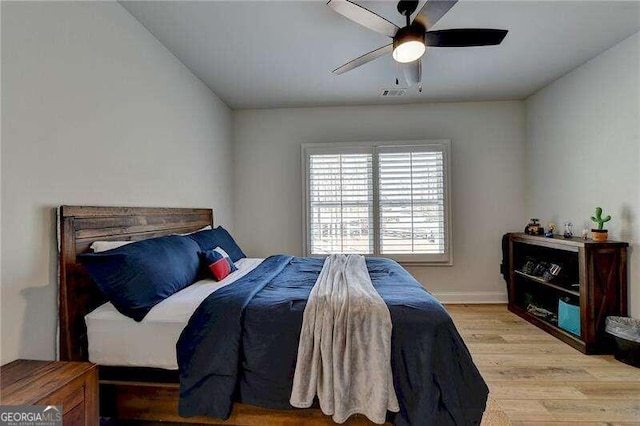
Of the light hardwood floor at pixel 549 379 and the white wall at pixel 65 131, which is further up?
the white wall at pixel 65 131

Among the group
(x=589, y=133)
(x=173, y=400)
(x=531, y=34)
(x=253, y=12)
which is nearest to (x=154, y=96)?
(x=253, y=12)

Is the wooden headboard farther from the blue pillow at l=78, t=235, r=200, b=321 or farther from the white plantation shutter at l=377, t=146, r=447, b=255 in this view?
the white plantation shutter at l=377, t=146, r=447, b=255

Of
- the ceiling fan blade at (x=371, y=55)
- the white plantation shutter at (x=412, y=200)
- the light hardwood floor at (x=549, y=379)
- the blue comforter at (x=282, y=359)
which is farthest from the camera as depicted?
the white plantation shutter at (x=412, y=200)

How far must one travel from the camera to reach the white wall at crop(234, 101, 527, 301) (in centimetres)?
398

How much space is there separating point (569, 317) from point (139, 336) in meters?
3.55

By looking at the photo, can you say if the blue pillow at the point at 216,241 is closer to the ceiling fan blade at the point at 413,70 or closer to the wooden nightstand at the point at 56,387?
the wooden nightstand at the point at 56,387

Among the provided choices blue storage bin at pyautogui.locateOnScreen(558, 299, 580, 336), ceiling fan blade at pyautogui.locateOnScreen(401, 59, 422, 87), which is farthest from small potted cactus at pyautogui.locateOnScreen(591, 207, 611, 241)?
ceiling fan blade at pyautogui.locateOnScreen(401, 59, 422, 87)

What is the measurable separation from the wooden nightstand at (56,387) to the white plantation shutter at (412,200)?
326 centimetres

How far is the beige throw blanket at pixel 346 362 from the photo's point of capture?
4.69 ft

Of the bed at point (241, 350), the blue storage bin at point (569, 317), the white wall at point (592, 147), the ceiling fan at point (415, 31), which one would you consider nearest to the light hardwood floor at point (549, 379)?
the blue storage bin at point (569, 317)

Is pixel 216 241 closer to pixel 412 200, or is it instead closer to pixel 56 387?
pixel 56 387

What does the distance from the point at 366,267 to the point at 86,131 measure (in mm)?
2124

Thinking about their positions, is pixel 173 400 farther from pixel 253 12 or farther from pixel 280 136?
pixel 280 136

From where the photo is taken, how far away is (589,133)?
118 inches
